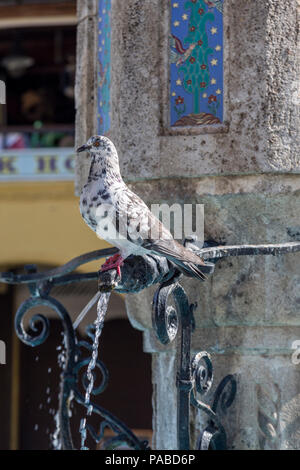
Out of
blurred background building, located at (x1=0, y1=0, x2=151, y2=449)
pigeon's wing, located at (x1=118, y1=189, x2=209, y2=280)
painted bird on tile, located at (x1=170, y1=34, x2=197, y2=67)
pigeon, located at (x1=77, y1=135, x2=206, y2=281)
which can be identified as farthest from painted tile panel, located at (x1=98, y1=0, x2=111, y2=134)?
blurred background building, located at (x1=0, y1=0, x2=151, y2=449)

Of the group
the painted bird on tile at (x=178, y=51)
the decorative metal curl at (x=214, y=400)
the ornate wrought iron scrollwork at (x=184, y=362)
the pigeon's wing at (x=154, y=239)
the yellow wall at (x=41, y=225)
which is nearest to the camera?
the pigeon's wing at (x=154, y=239)

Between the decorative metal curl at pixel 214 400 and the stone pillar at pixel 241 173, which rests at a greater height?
the stone pillar at pixel 241 173

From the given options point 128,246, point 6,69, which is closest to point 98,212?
point 128,246

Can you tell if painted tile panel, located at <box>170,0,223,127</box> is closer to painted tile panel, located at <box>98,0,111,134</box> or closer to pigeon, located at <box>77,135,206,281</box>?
painted tile panel, located at <box>98,0,111,134</box>

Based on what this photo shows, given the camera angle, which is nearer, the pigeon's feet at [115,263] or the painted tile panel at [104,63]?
the pigeon's feet at [115,263]

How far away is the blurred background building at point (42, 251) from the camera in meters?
11.1

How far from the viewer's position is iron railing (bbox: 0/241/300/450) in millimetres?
2861

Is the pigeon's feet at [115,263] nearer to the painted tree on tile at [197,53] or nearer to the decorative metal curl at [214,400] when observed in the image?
the decorative metal curl at [214,400]

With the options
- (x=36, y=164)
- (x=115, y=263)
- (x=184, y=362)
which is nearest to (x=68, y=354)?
(x=184, y=362)

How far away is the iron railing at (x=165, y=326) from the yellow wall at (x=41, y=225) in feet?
24.5

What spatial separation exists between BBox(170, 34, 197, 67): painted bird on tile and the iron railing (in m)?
0.59

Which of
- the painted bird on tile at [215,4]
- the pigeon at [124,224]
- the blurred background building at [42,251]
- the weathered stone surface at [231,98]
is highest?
the painted bird on tile at [215,4]

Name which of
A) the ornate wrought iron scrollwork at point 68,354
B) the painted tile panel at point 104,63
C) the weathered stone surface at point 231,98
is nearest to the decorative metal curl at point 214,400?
the ornate wrought iron scrollwork at point 68,354

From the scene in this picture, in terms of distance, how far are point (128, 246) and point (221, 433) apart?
795mm
